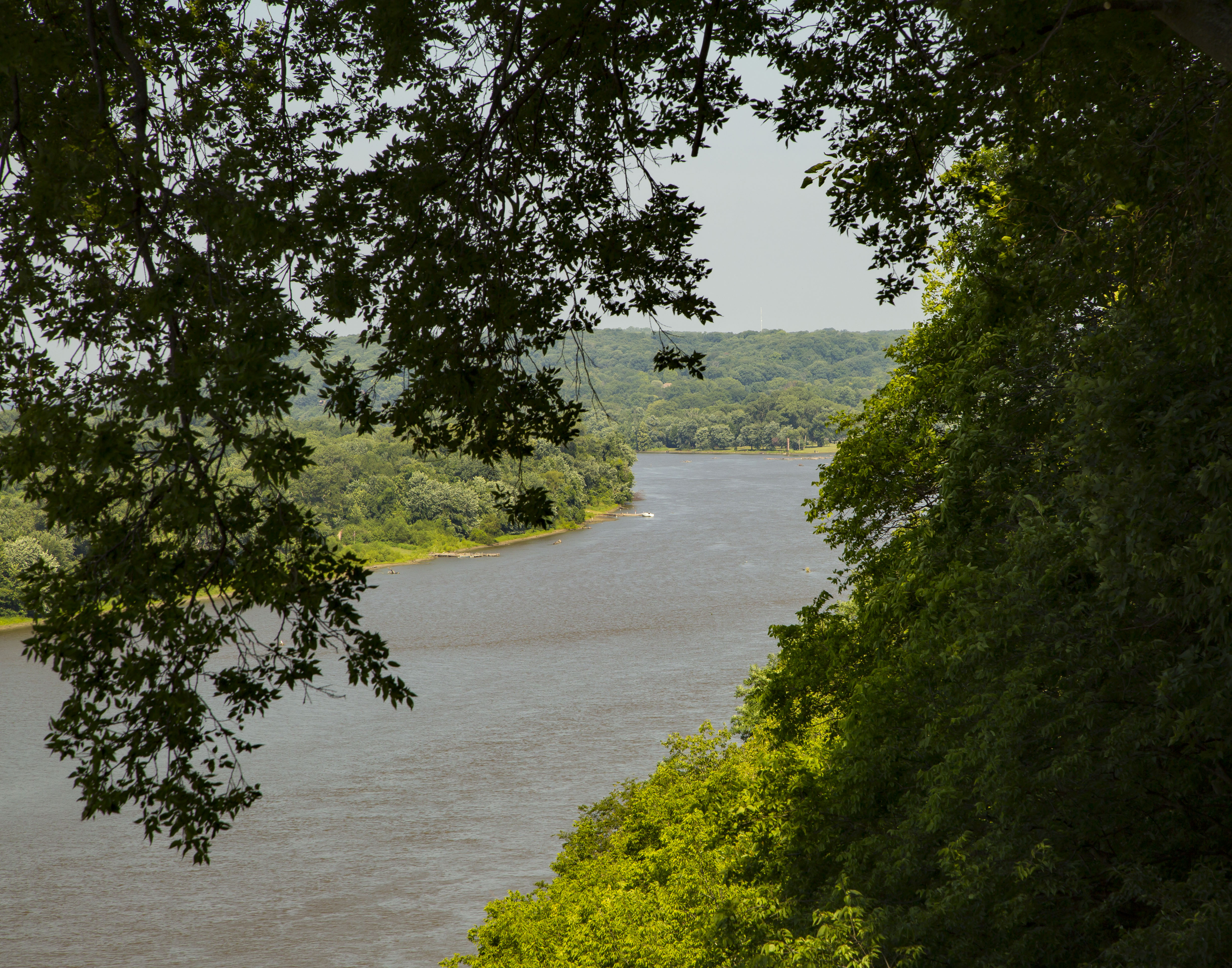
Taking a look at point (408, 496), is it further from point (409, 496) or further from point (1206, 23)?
point (1206, 23)

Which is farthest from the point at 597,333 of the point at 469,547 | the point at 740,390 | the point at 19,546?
the point at 740,390

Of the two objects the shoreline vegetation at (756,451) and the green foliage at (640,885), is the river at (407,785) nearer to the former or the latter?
the green foliage at (640,885)

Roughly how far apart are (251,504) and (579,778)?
22.2 m

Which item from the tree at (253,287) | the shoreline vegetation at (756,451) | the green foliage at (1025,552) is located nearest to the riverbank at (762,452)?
the shoreline vegetation at (756,451)

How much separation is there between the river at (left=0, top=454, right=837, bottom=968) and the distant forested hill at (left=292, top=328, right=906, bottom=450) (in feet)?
210

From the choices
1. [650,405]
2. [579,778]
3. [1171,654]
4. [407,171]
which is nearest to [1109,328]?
[1171,654]

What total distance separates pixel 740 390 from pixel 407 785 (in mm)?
142413

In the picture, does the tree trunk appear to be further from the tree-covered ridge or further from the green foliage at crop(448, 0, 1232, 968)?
the tree-covered ridge

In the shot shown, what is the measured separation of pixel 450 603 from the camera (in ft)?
150

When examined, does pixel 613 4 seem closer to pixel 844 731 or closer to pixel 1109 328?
pixel 1109 328

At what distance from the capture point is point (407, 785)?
1005 inches

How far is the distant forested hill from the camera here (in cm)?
13312

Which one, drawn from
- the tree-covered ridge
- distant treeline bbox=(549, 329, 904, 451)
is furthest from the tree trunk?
distant treeline bbox=(549, 329, 904, 451)

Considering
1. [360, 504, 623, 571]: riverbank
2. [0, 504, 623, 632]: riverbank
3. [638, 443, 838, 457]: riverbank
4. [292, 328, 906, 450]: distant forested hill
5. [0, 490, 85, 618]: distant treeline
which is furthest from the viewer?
[292, 328, 906, 450]: distant forested hill
